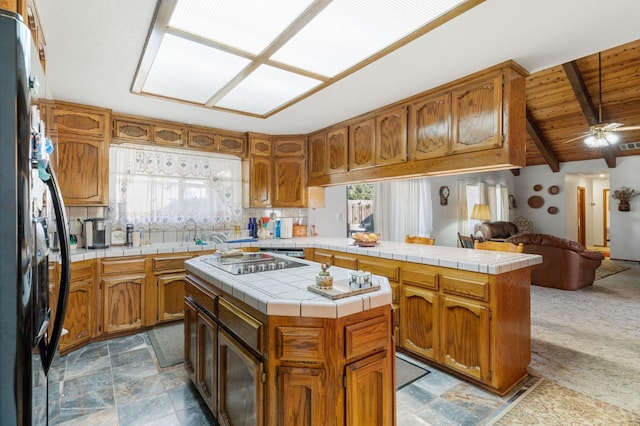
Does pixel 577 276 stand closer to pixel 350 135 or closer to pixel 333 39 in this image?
pixel 350 135

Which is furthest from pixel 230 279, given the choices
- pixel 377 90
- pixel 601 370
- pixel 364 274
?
pixel 601 370

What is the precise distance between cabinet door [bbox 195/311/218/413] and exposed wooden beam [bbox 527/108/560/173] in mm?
7572

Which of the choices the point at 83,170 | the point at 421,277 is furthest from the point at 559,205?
the point at 83,170

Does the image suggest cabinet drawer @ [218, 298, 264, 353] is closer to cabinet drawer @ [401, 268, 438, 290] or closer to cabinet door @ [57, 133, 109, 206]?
cabinet drawer @ [401, 268, 438, 290]

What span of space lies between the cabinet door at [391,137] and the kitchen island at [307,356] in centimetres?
188

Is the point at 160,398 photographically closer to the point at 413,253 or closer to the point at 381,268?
the point at 381,268

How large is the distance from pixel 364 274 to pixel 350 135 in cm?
253

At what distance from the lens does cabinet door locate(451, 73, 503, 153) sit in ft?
7.71

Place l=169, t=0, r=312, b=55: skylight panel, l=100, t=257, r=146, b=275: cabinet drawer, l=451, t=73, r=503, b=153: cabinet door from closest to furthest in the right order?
l=169, t=0, r=312, b=55: skylight panel < l=451, t=73, r=503, b=153: cabinet door < l=100, t=257, r=146, b=275: cabinet drawer

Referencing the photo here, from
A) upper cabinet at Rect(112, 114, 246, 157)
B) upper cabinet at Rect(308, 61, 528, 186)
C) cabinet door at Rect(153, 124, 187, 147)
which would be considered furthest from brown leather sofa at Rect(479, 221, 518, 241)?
cabinet door at Rect(153, 124, 187, 147)

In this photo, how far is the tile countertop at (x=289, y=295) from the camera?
1.26 m

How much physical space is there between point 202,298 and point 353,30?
5.97ft

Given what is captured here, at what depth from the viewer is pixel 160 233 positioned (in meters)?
3.75

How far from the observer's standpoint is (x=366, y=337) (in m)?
1.34
